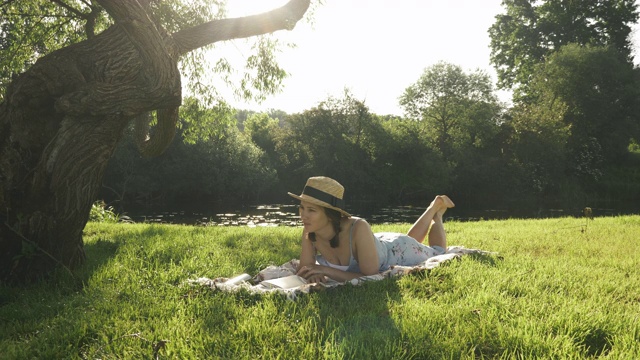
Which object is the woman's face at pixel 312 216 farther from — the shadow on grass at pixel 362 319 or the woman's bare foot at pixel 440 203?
the woman's bare foot at pixel 440 203

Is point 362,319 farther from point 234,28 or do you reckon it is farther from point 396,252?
point 234,28

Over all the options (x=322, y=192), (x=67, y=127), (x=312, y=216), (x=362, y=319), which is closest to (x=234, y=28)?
(x=67, y=127)

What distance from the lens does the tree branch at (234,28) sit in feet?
18.8

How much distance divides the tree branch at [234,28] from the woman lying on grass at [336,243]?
297cm

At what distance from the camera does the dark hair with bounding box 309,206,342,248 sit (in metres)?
4.25

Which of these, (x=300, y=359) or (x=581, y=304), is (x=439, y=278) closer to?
(x=581, y=304)

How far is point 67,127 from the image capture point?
438 centimetres

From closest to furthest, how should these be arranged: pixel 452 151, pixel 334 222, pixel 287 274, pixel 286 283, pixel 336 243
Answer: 1. pixel 286 283
2. pixel 334 222
3. pixel 336 243
4. pixel 287 274
5. pixel 452 151

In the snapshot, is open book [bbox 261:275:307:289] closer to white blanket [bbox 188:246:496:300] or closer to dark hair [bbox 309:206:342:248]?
white blanket [bbox 188:246:496:300]

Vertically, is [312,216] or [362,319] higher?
[312,216]

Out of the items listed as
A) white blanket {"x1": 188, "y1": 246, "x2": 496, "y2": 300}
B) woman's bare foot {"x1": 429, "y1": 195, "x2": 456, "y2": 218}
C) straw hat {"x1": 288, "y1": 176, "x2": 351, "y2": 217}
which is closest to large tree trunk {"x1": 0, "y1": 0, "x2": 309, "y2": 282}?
white blanket {"x1": 188, "y1": 246, "x2": 496, "y2": 300}

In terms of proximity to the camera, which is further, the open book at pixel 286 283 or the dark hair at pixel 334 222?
the dark hair at pixel 334 222

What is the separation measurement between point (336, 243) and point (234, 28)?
3.50 metres

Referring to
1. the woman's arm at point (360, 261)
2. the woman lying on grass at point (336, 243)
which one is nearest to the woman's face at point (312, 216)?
the woman lying on grass at point (336, 243)
